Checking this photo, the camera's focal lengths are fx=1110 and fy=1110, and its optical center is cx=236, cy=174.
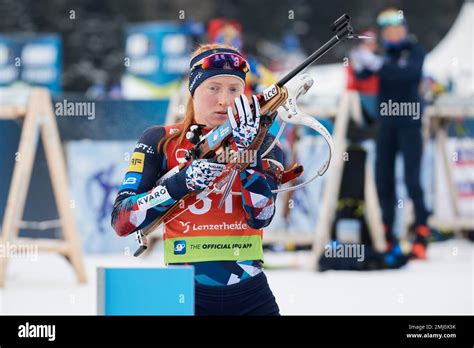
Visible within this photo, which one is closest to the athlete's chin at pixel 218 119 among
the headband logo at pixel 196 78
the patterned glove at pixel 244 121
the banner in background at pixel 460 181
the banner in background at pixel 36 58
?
the headband logo at pixel 196 78

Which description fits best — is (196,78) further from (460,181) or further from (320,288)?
(460,181)

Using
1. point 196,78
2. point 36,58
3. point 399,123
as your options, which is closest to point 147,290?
point 196,78

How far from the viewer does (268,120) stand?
3635 mm

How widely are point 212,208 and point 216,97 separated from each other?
0.40m

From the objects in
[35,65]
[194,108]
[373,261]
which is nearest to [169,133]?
[194,108]

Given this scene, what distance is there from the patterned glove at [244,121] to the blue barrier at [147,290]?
488 millimetres

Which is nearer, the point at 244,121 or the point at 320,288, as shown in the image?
the point at 244,121

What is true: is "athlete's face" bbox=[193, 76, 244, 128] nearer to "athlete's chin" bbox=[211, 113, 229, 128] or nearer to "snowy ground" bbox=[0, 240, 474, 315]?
"athlete's chin" bbox=[211, 113, 229, 128]

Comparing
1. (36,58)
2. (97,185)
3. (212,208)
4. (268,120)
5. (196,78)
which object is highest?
(36,58)

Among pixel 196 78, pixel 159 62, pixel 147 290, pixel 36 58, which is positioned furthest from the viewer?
pixel 159 62

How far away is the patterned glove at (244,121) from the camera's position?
3508 mm

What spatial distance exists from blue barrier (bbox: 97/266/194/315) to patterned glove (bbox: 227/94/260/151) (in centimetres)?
49

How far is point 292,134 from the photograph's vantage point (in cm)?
991

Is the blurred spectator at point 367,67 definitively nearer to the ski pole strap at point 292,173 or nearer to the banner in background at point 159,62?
the ski pole strap at point 292,173
